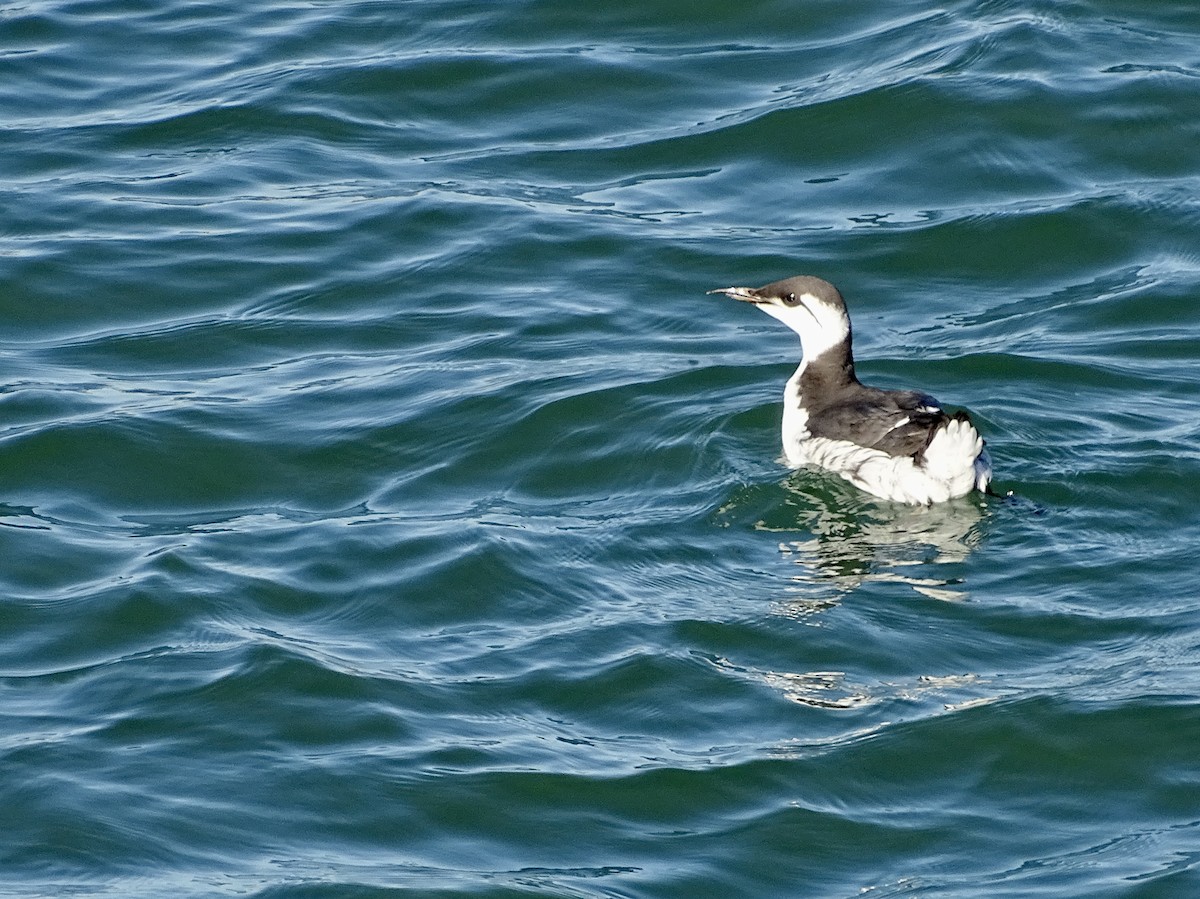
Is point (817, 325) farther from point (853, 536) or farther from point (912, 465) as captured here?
point (853, 536)

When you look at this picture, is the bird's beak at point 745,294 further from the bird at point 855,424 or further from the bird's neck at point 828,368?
the bird's neck at point 828,368

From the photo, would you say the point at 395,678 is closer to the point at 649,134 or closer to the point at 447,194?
the point at 447,194

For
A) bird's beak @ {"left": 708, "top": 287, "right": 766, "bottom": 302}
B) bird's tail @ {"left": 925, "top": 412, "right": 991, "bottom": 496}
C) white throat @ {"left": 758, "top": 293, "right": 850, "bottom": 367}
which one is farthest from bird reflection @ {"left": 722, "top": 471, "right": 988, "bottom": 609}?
bird's beak @ {"left": 708, "top": 287, "right": 766, "bottom": 302}

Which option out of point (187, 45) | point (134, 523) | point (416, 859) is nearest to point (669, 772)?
point (416, 859)

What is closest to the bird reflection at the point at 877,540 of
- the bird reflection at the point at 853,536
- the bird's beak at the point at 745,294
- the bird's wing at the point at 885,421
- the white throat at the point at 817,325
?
the bird reflection at the point at 853,536

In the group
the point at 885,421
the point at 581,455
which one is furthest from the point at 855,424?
the point at 581,455

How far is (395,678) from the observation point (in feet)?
26.6

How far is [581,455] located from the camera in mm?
10188

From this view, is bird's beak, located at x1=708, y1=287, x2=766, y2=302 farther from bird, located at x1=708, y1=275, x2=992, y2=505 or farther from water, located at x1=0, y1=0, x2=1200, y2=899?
A: water, located at x1=0, y1=0, x2=1200, y2=899

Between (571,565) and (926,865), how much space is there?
103 inches

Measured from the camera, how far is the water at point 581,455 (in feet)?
23.9

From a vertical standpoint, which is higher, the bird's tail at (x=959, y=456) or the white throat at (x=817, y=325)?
the white throat at (x=817, y=325)

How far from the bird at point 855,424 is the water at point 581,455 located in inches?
6.6

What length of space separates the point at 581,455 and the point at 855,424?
1371 millimetres
